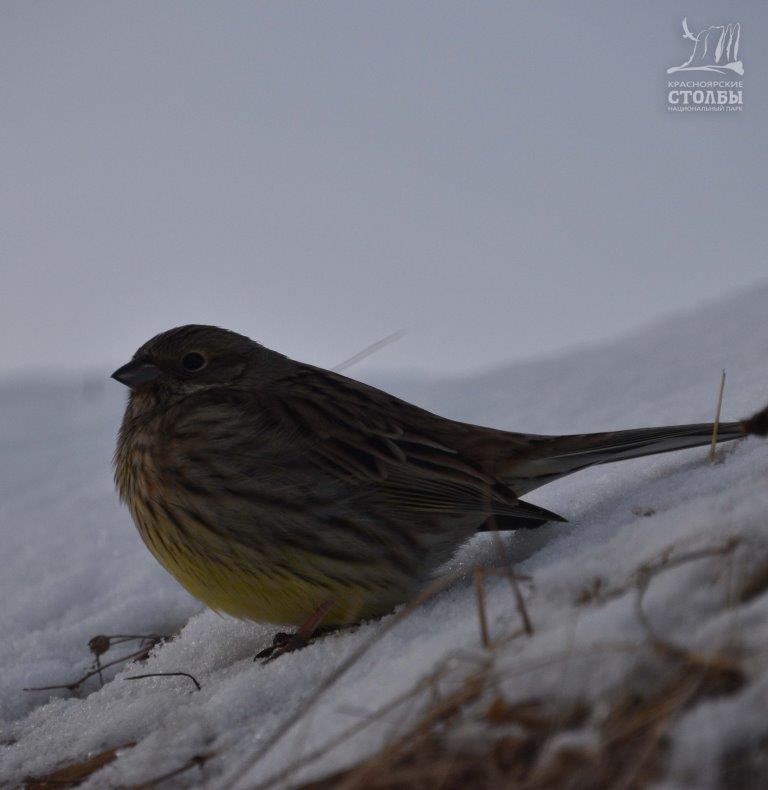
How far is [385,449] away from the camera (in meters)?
3.39

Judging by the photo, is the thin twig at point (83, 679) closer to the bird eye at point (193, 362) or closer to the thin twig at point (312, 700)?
the bird eye at point (193, 362)

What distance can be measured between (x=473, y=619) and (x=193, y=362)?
1955mm

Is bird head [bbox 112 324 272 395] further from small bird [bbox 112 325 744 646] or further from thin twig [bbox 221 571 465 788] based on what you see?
thin twig [bbox 221 571 465 788]

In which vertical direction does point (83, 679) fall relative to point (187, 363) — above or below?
below

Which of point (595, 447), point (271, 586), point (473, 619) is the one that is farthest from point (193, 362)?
point (473, 619)

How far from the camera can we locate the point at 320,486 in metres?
3.22

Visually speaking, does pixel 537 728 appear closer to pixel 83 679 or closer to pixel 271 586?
pixel 271 586

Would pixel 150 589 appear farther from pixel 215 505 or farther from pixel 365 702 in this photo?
pixel 365 702

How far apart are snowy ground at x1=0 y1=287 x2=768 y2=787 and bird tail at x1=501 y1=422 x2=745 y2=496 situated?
0.10 metres

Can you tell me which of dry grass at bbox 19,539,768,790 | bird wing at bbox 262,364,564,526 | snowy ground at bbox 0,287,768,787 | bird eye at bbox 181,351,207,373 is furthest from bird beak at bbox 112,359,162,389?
dry grass at bbox 19,539,768,790

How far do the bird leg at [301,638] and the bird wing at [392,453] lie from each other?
451mm

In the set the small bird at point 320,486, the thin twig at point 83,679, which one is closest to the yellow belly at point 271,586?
the small bird at point 320,486

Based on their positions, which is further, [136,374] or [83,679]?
[136,374]

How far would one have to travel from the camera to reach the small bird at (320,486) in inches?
121
